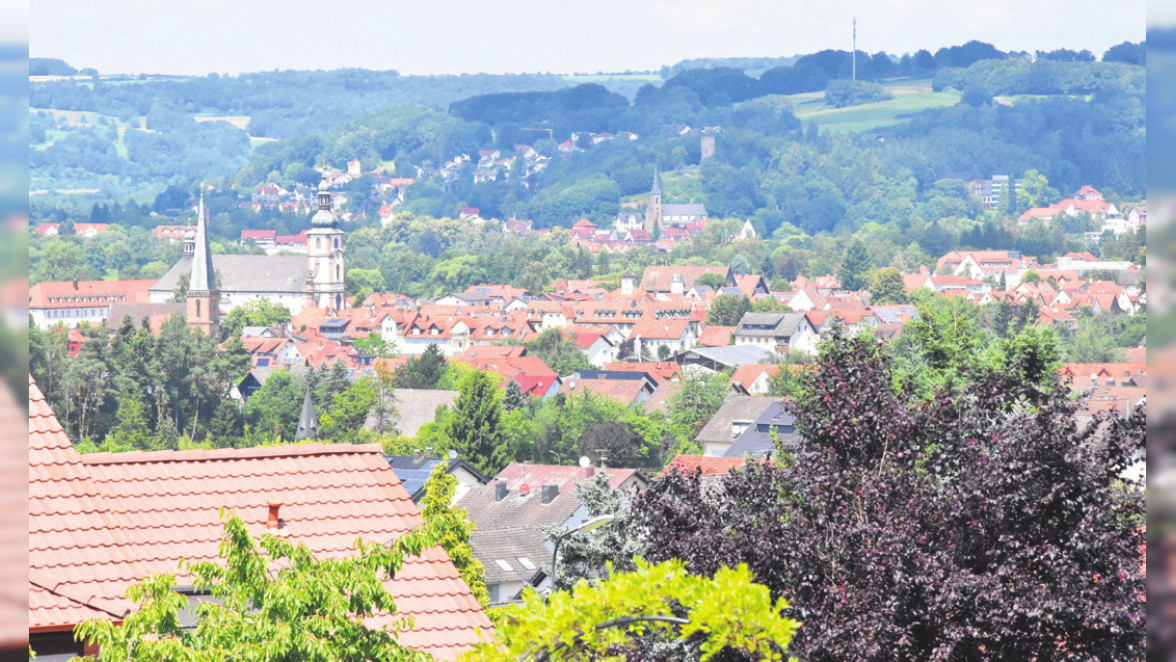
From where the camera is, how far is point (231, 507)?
258 inches

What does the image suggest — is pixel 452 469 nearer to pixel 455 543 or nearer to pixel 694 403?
pixel 455 543

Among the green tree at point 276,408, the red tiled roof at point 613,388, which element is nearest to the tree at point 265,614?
the green tree at point 276,408

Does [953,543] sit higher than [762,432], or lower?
higher

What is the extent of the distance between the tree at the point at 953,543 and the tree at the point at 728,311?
86.4 m

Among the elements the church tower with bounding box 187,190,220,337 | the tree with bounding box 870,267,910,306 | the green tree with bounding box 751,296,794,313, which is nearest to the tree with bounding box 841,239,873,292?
the tree with bounding box 870,267,910,306

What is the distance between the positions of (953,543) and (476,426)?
3903 cm

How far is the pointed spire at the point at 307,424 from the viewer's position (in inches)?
2120

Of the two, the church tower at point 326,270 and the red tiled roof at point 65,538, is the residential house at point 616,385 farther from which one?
the church tower at point 326,270

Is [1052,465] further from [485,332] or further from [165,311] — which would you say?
[165,311]

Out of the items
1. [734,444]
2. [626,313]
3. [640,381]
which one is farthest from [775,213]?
[734,444]

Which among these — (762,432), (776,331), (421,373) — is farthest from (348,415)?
(776,331)

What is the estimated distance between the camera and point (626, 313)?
10225cm

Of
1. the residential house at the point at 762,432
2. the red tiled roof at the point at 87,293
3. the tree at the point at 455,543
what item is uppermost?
the tree at the point at 455,543

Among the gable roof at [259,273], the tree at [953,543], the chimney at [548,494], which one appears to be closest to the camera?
the tree at [953,543]
